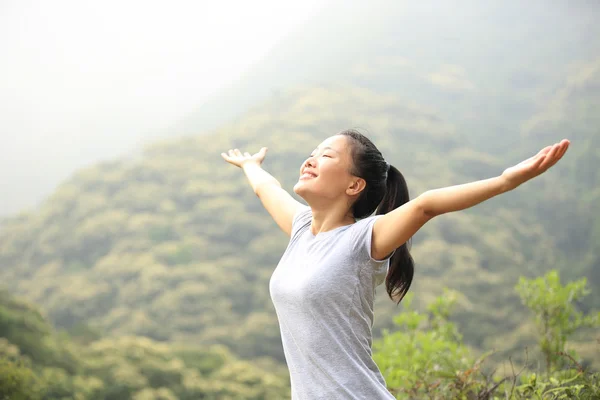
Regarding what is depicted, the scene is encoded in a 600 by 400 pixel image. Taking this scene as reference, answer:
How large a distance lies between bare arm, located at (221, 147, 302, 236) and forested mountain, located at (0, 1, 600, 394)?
7.69 metres

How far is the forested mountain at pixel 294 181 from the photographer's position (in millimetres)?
10625

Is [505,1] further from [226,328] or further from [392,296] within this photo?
[392,296]

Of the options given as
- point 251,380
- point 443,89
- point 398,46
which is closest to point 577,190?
point 443,89

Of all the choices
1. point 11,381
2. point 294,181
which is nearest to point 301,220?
point 11,381

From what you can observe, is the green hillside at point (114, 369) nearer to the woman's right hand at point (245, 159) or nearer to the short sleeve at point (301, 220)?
the woman's right hand at point (245, 159)

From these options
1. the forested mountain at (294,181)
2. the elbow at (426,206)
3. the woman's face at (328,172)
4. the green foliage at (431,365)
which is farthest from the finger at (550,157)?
the forested mountain at (294,181)

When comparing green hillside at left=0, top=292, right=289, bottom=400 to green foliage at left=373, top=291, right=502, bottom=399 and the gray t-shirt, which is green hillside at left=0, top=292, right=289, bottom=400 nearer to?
green foliage at left=373, top=291, right=502, bottom=399

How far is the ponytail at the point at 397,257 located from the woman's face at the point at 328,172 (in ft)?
0.35

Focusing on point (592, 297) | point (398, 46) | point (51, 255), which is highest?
point (398, 46)

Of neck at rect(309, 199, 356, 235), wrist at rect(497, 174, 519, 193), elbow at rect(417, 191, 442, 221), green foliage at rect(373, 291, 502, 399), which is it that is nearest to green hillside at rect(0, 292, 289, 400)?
green foliage at rect(373, 291, 502, 399)

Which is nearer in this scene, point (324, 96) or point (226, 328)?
point (226, 328)

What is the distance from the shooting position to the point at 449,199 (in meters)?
0.89

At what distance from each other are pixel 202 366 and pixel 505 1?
900 inches

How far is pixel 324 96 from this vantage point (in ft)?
56.4
